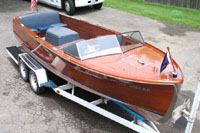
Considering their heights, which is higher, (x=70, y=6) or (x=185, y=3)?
(x=185, y=3)

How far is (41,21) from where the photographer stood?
22.3 feet

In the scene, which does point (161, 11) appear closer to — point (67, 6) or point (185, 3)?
point (185, 3)

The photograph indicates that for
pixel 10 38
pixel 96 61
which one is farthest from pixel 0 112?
Result: pixel 10 38

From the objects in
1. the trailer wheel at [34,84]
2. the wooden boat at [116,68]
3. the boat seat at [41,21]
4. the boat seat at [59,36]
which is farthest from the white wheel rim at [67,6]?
the trailer wheel at [34,84]

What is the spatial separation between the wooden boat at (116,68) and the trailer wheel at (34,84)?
0.35 meters

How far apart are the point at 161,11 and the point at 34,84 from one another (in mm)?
9776

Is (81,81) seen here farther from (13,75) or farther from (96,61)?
(13,75)

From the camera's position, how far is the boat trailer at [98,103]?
3429mm

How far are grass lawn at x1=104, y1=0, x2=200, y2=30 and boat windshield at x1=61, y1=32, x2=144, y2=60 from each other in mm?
6708

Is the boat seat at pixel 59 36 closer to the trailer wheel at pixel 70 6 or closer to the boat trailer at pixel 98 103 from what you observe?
the boat trailer at pixel 98 103

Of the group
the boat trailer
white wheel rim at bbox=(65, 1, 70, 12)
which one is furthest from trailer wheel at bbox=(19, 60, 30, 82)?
white wheel rim at bbox=(65, 1, 70, 12)

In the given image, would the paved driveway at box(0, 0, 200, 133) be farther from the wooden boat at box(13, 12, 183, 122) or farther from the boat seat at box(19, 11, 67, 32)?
the boat seat at box(19, 11, 67, 32)

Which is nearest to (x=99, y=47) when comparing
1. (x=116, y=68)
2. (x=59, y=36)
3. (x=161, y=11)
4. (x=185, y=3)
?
(x=116, y=68)

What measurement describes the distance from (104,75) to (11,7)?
1048 centimetres
